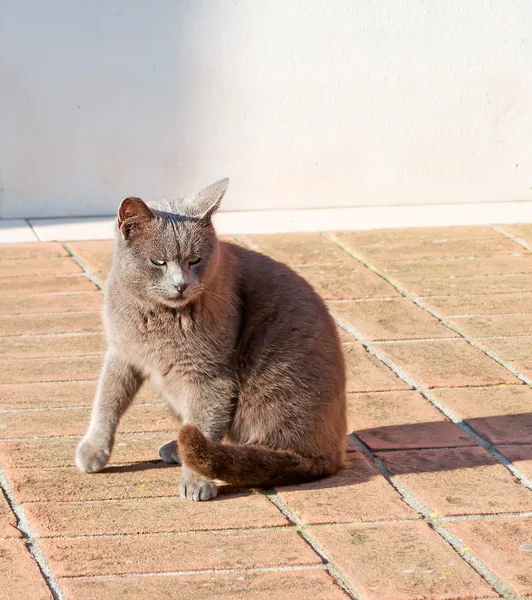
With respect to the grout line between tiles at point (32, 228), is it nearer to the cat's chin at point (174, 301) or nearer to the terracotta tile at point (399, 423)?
the terracotta tile at point (399, 423)

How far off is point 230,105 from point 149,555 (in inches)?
157

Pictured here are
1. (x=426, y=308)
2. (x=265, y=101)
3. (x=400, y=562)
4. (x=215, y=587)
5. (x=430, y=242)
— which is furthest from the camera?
(x=265, y=101)

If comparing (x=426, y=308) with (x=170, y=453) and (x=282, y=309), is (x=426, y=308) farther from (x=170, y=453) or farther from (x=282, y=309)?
(x=170, y=453)

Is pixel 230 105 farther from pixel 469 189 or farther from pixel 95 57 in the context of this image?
pixel 469 189

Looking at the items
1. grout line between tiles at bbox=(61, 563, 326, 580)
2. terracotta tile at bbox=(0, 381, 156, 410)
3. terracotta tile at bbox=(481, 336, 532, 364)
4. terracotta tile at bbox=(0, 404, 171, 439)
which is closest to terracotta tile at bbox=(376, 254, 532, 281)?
terracotta tile at bbox=(481, 336, 532, 364)

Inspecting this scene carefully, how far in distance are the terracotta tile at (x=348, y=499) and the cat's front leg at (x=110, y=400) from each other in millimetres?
529

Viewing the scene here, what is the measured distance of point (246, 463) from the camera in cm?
281

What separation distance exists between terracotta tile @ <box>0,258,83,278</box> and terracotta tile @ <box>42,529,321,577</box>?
2567 millimetres

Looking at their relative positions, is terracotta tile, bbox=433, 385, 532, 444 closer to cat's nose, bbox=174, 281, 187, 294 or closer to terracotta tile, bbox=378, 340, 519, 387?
terracotta tile, bbox=378, 340, 519, 387

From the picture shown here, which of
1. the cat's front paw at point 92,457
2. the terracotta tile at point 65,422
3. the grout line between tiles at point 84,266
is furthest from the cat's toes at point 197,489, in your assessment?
the grout line between tiles at point 84,266

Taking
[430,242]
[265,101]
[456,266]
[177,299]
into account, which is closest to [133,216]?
[177,299]

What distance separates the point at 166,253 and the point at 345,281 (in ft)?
7.28

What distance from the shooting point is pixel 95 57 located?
5.91 meters

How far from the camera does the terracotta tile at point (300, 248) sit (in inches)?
207
